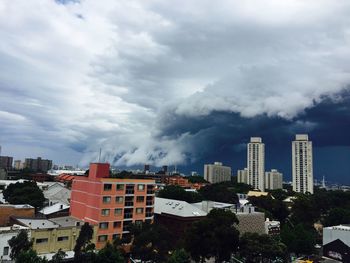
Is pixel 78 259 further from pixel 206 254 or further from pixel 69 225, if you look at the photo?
pixel 206 254

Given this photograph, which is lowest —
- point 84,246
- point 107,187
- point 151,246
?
point 84,246

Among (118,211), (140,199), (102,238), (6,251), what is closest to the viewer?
(6,251)

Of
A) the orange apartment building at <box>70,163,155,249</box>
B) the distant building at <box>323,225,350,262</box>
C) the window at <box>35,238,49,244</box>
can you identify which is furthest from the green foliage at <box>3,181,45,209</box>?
the distant building at <box>323,225,350,262</box>

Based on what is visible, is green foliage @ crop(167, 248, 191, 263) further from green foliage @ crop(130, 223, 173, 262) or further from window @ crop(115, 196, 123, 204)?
window @ crop(115, 196, 123, 204)

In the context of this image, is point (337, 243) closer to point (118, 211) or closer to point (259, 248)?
point (259, 248)

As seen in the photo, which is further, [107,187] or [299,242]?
[299,242]

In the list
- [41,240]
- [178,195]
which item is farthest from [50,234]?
[178,195]

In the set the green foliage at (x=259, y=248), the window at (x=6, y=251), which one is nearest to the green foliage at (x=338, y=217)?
the green foliage at (x=259, y=248)

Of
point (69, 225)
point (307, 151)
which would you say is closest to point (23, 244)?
point (69, 225)
